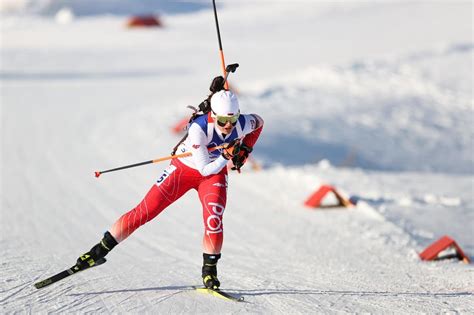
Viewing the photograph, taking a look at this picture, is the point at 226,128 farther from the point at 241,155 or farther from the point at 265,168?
the point at 265,168

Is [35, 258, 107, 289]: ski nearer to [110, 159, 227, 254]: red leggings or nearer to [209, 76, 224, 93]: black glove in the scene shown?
[110, 159, 227, 254]: red leggings

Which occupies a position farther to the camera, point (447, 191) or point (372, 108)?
point (372, 108)

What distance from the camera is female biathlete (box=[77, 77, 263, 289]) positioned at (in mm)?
5656

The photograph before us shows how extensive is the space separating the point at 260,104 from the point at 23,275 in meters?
12.6

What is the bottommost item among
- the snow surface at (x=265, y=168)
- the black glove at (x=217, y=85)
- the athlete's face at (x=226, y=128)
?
the snow surface at (x=265, y=168)

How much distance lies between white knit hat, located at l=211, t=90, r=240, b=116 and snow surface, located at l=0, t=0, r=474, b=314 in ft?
5.26

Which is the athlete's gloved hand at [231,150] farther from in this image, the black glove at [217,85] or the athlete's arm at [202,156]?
the black glove at [217,85]

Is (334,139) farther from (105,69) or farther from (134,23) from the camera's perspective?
(134,23)

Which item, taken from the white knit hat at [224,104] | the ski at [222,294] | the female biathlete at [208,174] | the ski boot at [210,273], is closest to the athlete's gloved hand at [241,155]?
the female biathlete at [208,174]

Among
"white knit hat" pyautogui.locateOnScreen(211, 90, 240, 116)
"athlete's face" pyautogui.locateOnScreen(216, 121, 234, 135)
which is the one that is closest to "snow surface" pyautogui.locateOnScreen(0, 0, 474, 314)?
"athlete's face" pyautogui.locateOnScreen(216, 121, 234, 135)

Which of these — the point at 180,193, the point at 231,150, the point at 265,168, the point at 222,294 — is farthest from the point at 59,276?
the point at 265,168

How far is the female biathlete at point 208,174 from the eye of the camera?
18.6 ft

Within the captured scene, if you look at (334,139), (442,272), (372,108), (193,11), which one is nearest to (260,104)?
(334,139)

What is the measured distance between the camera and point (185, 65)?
85.0 feet
